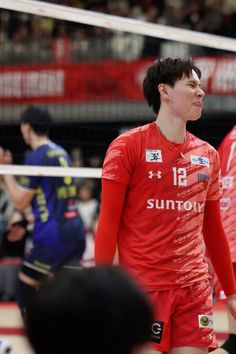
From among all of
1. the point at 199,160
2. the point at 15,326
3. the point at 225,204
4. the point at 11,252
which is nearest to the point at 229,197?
the point at 225,204

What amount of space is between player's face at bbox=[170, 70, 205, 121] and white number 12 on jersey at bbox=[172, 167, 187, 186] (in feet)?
0.79

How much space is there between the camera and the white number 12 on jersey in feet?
14.9

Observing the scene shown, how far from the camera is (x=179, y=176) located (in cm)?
456

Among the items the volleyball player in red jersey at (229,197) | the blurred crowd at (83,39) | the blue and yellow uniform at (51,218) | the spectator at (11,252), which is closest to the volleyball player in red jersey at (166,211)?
the volleyball player in red jersey at (229,197)

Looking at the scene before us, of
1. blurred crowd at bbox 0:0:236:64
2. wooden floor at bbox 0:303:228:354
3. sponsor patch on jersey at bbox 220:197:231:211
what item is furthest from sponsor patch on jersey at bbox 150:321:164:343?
blurred crowd at bbox 0:0:236:64

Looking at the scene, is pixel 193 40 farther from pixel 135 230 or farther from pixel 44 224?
pixel 135 230

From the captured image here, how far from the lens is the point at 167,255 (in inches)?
177

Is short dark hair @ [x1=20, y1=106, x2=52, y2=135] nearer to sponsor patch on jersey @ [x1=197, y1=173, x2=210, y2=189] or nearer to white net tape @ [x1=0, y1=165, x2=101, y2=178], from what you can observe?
white net tape @ [x1=0, y1=165, x2=101, y2=178]

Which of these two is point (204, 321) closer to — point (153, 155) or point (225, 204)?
point (153, 155)

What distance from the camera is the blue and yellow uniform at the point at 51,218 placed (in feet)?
24.5

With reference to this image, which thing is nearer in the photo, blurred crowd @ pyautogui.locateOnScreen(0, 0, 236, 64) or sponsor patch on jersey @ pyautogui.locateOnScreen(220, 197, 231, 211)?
sponsor patch on jersey @ pyautogui.locateOnScreen(220, 197, 231, 211)

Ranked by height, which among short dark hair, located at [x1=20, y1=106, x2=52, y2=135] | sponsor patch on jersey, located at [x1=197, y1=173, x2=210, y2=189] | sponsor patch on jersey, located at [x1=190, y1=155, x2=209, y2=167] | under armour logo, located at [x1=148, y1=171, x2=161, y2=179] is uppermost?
sponsor patch on jersey, located at [x1=190, y1=155, x2=209, y2=167]

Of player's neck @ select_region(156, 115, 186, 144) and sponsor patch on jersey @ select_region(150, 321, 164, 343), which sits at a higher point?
player's neck @ select_region(156, 115, 186, 144)

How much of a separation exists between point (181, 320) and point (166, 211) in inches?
18.9
